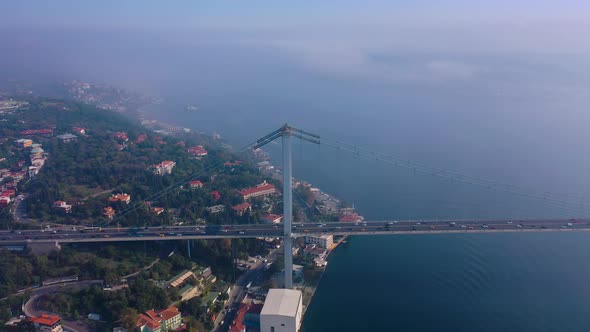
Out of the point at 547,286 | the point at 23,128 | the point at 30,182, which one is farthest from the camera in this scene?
the point at 23,128

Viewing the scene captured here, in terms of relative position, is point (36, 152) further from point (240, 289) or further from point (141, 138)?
point (240, 289)

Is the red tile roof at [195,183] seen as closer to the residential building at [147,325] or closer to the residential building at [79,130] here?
the residential building at [147,325]

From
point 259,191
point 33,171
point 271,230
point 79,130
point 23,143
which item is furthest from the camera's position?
point 79,130

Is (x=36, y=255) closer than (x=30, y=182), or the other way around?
(x=36, y=255)

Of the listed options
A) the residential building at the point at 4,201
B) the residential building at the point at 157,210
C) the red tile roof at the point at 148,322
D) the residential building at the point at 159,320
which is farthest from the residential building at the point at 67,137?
the red tile roof at the point at 148,322

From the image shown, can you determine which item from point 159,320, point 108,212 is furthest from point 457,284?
point 108,212

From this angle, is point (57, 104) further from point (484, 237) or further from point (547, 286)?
point (547, 286)

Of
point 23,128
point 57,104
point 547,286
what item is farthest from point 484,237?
point 57,104
